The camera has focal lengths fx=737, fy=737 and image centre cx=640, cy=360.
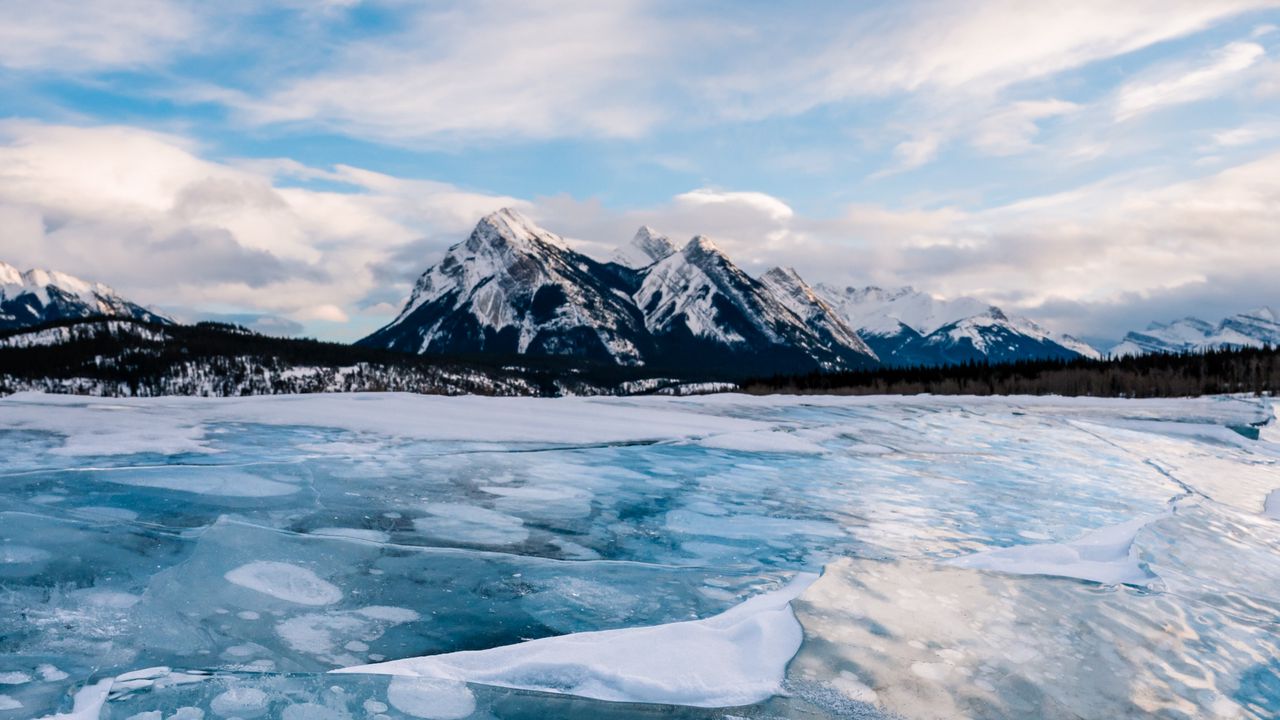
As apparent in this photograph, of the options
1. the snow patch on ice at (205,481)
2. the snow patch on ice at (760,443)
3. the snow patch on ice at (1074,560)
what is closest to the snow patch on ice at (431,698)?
the snow patch on ice at (205,481)

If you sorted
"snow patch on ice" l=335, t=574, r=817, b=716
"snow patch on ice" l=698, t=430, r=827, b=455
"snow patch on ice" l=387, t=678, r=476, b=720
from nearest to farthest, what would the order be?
"snow patch on ice" l=387, t=678, r=476, b=720, "snow patch on ice" l=335, t=574, r=817, b=716, "snow patch on ice" l=698, t=430, r=827, b=455

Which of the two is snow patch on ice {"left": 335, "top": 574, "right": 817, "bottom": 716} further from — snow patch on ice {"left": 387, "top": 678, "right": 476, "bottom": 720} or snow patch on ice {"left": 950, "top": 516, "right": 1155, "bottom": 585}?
snow patch on ice {"left": 950, "top": 516, "right": 1155, "bottom": 585}

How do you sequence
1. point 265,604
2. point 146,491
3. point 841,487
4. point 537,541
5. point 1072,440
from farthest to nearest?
1. point 1072,440
2. point 841,487
3. point 146,491
4. point 537,541
5. point 265,604

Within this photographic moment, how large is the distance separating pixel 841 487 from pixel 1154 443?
38.6 feet

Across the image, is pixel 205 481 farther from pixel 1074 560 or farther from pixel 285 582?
pixel 1074 560

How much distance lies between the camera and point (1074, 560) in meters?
6.00

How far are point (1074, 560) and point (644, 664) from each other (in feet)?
14.2

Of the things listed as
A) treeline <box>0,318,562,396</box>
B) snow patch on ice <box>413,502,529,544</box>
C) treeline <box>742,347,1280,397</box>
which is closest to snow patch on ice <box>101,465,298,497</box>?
snow patch on ice <box>413,502,529,544</box>

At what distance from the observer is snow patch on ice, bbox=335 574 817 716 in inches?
128

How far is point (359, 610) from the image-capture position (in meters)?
4.08

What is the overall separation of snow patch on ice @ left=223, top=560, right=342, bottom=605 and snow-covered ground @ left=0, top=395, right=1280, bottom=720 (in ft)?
0.07

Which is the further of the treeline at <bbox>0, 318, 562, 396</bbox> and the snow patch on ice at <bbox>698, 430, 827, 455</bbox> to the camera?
the treeline at <bbox>0, 318, 562, 396</bbox>

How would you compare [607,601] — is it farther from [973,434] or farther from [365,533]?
[973,434]

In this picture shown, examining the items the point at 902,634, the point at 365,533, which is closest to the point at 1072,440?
the point at 902,634
